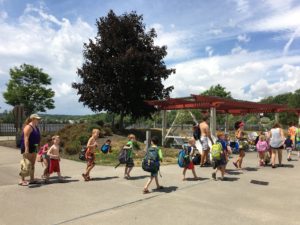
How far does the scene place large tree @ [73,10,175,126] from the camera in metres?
24.9

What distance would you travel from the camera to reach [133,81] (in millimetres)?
24844

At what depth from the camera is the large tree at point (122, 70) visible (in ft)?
81.6

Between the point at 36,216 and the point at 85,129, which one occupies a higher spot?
the point at 85,129

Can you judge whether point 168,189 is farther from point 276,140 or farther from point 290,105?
point 290,105

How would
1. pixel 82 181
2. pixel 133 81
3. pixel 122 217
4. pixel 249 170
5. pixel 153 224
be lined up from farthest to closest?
pixel 133 81, pixel 249 170, pixel 82 181, pixel 122 217, pixel 153 224

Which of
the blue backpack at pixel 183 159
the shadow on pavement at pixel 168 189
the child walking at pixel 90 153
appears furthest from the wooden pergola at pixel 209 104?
the shadow on pavement at pixel 168 189

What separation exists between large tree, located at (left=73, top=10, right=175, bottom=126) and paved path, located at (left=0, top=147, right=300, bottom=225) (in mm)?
15157

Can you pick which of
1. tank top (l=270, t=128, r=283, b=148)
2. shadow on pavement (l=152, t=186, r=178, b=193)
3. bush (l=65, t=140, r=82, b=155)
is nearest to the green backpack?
shadow on pavement (l=152, t=186, r=178, b=193)

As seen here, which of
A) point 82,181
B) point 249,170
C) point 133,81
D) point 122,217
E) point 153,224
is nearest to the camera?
point 153,224

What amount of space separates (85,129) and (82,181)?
34.8 feet

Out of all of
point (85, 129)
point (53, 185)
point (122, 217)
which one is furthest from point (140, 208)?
point (85, 129)

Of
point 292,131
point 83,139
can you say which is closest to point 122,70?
point 83,139

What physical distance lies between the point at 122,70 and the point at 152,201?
18122mm

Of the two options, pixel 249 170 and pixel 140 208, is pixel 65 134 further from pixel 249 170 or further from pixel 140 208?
pixel 140 208
